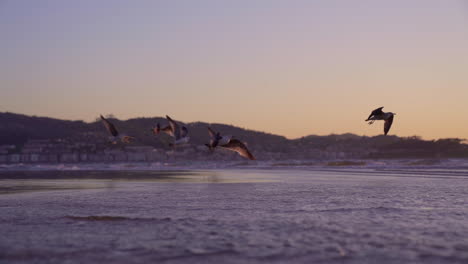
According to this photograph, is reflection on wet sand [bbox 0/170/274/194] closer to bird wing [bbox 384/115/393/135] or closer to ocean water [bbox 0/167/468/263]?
ocean water [bbox 0/167/468/263]

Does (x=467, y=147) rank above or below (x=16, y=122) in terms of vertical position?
below

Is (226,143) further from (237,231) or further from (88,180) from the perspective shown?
(88,180)

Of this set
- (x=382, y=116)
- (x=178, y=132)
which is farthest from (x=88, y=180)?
(x=382, y=116)

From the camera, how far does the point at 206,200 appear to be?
542 inches

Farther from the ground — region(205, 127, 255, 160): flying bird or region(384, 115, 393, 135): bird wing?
region(384, 115, 393, 135): bird wing

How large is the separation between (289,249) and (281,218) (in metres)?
3.04

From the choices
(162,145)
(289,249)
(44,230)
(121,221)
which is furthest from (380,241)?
(162,145)

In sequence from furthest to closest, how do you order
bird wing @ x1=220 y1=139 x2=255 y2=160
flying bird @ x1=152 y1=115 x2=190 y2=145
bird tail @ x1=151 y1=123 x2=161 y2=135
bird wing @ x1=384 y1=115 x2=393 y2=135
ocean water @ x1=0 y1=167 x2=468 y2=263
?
flying bird @ x1=152 y1=115 x2=190 y2=145 → bird tail @ x1=151 y1=123 x2=161 y2=135 → bird wing @ x1=384 y1=115 x2=393 y2=135 → bird wing @ x1=220 y1=139 x2=255 y2=160 → ocean water @ x1=0 y1=167 x2=468 y2=263

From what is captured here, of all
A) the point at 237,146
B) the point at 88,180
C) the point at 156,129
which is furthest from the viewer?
the point at 88,180

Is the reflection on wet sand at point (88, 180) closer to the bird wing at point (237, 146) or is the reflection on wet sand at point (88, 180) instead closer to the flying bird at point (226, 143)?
the flying bird at point (226, 143)

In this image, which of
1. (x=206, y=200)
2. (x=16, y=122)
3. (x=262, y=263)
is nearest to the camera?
(x=262, y=263)

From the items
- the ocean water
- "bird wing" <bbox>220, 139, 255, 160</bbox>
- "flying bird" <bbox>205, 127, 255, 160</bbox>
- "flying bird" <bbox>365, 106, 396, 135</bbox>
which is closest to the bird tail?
"flying bird" <bbox>205, 127, 255, 160</bbox>

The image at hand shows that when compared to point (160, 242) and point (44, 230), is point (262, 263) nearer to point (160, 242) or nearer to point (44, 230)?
point (160, 242)

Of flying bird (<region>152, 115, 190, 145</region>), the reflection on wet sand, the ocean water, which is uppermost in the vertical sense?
flying bird (<region>152, 115, 190, 145</region>)
